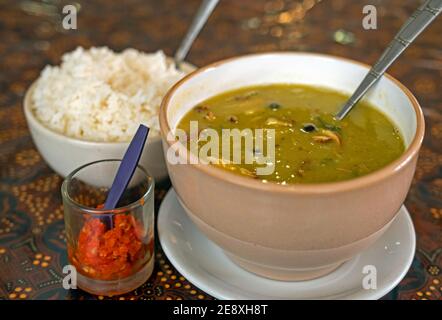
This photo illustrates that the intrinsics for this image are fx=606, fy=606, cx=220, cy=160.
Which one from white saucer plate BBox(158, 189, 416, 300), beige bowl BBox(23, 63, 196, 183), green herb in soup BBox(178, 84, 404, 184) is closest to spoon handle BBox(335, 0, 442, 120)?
green herb in soup BBox(178, 84, 404, 184)

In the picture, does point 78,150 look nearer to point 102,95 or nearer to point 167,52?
point 102,95

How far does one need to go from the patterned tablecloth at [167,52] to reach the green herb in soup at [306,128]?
32cm

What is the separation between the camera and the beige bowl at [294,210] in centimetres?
125

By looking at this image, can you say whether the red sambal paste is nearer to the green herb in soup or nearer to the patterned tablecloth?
the patterned tablecloth

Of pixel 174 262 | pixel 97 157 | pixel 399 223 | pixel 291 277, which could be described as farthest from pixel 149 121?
pixel 399 223

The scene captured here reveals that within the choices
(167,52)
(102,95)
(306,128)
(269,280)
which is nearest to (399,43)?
(306,128)

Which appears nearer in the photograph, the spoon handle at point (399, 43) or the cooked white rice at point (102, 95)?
the spoon handle at point (399, 43)

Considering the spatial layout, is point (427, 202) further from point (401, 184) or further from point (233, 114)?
point (233, 114)

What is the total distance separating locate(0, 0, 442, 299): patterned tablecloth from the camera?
5.03 ft

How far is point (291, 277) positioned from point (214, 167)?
0.37 metres

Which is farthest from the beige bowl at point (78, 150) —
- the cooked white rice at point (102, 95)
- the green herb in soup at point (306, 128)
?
the green herb in soup at point (306, 128)

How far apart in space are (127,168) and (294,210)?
0.48m

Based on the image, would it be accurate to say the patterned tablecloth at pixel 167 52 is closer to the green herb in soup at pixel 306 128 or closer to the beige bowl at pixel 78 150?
the beige bowl at pixel 78 150

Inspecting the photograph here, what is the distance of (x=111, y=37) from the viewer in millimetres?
2654
